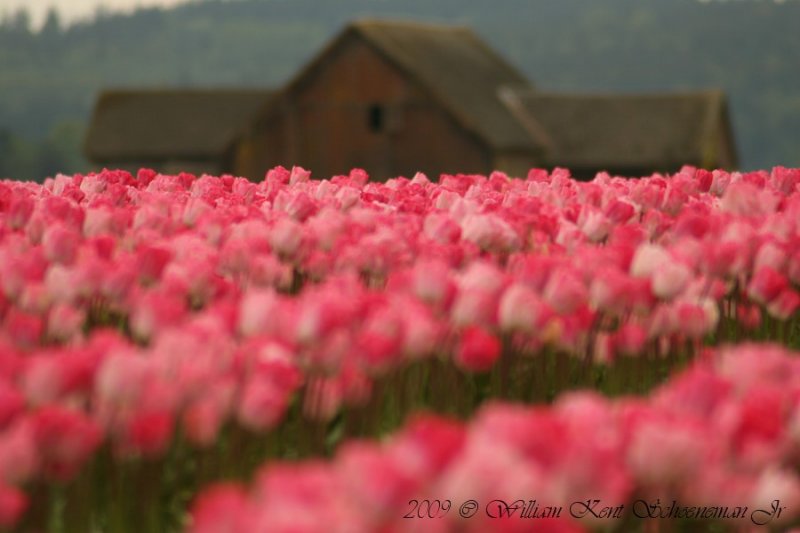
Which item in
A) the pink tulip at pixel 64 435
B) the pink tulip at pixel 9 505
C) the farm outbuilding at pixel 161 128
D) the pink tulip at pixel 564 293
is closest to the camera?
the pink tulip at pixel 9 505

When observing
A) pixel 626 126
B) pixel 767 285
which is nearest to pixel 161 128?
pixel 626 126

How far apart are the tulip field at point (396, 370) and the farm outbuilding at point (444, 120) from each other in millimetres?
56280

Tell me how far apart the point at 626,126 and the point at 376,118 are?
18.3m

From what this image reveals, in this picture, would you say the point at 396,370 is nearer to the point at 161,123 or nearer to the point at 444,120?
the point at 444,120

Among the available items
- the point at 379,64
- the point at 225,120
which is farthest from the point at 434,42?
the point at 225,120

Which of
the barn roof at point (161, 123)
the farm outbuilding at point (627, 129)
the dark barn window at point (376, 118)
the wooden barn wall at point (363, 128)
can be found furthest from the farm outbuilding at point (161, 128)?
the dark barn window at point (376, 118)

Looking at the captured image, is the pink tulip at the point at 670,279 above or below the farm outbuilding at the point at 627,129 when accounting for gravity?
below

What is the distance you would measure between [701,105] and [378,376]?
2950 inches

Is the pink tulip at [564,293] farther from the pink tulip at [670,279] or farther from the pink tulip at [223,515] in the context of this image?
the pink tulip at [223,515]

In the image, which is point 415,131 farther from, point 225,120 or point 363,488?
point 363,488

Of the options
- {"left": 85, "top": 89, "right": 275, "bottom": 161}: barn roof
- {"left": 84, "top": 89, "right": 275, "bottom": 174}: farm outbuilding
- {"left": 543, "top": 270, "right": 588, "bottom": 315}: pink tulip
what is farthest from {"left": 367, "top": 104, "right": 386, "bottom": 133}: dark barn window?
{"left": 543, "top": 270, "right": 588, "bottom": 315}: pink tulip

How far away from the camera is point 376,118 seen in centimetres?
6469

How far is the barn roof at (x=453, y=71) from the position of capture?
209 feet

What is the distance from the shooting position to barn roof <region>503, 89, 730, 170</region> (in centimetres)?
7275
